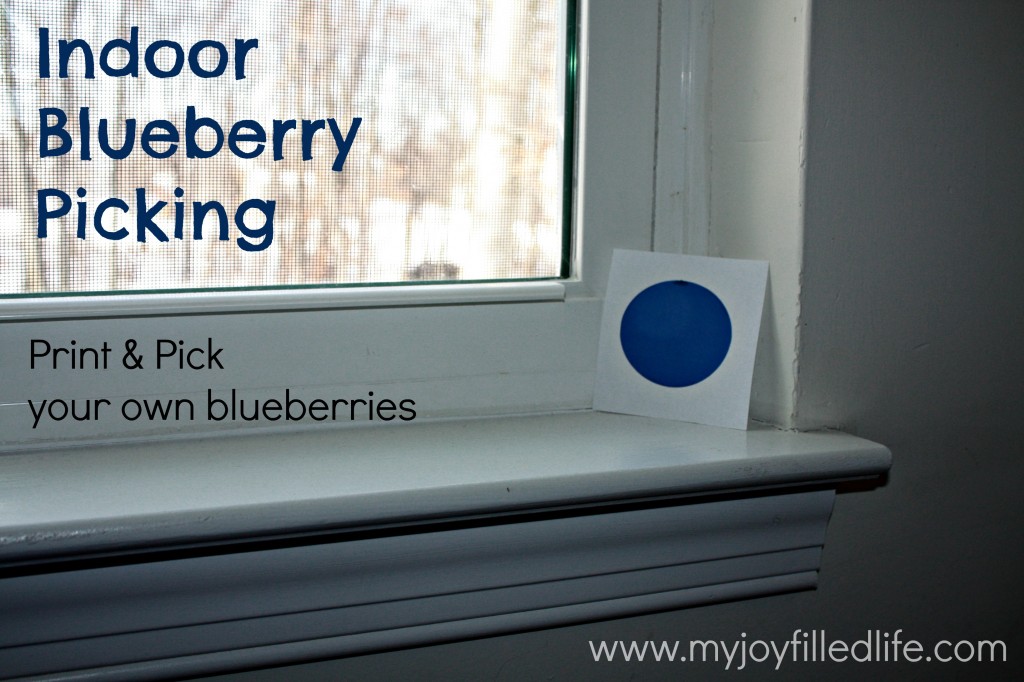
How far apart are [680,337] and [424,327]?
206 mm

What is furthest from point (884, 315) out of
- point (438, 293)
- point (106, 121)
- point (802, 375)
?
point (106, 121)

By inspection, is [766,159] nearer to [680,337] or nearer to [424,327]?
[680,337]

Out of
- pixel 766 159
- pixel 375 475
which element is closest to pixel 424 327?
pixel 375 475

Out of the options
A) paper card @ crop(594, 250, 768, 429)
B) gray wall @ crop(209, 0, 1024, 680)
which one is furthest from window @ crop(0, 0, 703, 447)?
gray wall @ crop(209, 0, 1024, 680)

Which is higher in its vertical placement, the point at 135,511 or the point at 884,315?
the point at 884,315

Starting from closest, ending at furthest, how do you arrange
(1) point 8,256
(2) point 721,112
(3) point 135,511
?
(3) point 135,511 < (1) point 8,256 < (2) point 721,112

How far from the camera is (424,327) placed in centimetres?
69

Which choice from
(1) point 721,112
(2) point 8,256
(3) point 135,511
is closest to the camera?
(3) point 135,511

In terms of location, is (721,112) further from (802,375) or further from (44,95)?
(44,95)

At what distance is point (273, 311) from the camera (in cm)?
65

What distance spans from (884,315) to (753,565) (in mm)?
221

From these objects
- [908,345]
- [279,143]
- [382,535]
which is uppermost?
[279,143]

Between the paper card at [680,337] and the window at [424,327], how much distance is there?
20 millimetres

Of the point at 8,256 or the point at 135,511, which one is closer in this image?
the point at 135,511
